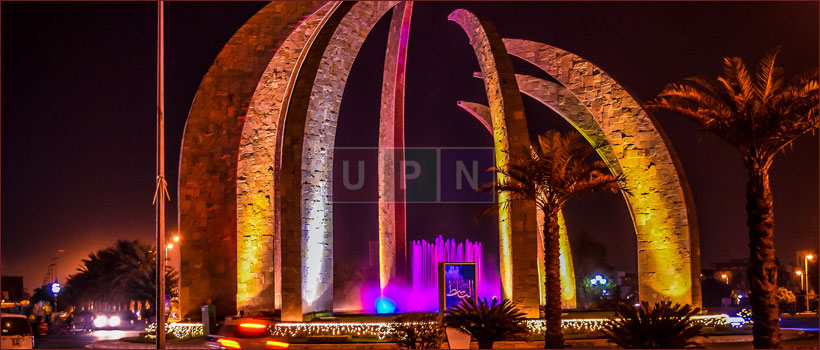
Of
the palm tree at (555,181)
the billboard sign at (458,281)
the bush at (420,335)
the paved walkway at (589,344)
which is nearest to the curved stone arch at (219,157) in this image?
the paved walkway at (589,344)

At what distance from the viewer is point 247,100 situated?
96.2 ft

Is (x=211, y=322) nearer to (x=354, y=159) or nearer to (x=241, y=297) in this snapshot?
(x=241, y=297)

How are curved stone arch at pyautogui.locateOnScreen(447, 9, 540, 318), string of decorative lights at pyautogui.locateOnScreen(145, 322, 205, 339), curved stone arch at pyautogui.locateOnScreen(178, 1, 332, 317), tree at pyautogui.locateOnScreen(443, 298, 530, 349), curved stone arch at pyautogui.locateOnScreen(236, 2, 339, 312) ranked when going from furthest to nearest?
curved stone arch at pyautogui.locateOnScreen(178, 1, 332, 317)
curved stone arch at pyautogui.locateOnScreen(236, 2, 339, 312)
string of decorative lights at pyautogui.locateOnScreen(145, 322, 205, 339)
curved stone arch at pyautogui.locateOnScreen(447, 9, 540, 318)
tree at pyautogui.locateOnScreen(443, 298, 530, 349)

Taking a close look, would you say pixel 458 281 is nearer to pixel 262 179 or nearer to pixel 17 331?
pixel 262 179

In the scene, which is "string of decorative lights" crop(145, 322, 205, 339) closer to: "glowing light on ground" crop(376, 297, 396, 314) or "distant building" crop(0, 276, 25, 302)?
"glowing light on ground" crop(376, 297, 396, 314)

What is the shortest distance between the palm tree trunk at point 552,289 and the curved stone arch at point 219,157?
40.3ft

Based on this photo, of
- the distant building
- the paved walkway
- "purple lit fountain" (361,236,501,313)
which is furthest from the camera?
the distant building

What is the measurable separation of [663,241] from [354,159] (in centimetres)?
1992

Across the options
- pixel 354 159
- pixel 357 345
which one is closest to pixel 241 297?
pixel 357 345

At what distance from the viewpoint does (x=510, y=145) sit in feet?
80.5

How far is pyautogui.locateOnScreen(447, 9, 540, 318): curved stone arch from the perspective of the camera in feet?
77.8

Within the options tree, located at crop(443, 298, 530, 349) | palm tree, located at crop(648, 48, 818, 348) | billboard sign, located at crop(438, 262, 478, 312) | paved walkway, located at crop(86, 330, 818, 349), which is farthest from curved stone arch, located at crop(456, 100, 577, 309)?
palm tree, located at crop(648, 48, 818, 348)

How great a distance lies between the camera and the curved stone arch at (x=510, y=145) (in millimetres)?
23703

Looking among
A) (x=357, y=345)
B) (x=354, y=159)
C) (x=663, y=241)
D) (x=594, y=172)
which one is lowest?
(x=357, y=345)
